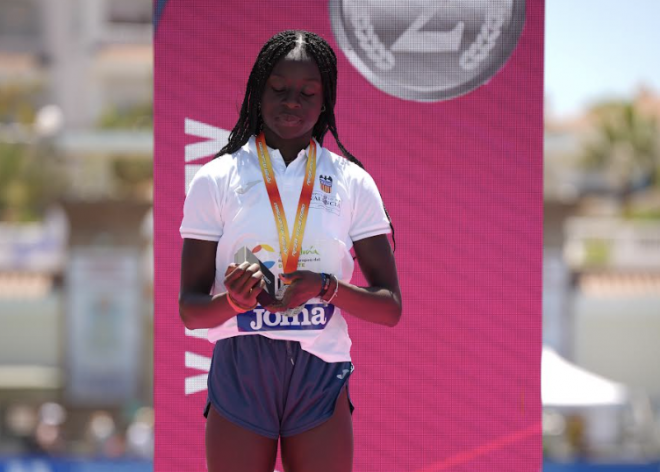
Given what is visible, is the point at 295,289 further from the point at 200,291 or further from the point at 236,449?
the point at 236,449

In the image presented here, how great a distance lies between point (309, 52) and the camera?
210 cm

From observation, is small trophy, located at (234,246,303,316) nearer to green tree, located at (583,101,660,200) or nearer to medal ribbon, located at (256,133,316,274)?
medal ribbon, located at (256,133,316,274)

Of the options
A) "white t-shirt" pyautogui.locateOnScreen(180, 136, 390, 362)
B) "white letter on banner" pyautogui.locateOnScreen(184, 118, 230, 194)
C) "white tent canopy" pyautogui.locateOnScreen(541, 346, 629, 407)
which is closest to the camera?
"white t-shirt" pyautogui.locateOnScreen(180, 136, 390, 362)

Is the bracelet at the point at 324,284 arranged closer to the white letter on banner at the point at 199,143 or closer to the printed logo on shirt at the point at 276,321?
the printed logo on shirt at the point at 276,321

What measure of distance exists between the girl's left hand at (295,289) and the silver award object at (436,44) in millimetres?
1241

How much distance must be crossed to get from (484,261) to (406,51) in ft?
2.45

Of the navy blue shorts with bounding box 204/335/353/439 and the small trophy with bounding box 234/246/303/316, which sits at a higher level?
the small trophy with bounding box 234/246/303/316

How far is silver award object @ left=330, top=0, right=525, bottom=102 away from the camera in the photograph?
299 centimetres

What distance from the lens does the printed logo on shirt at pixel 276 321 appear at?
2.11 metres

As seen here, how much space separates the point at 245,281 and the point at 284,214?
0.28m

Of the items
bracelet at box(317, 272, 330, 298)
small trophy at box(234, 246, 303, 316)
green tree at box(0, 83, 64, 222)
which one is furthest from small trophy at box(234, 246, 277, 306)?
green tree at box(0, 83, 64, 222)

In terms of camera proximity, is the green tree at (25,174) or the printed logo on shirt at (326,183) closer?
the printed logo on shirt at (326,183)

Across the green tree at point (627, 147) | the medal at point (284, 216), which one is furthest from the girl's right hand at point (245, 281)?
the green tree at point (627, 147)

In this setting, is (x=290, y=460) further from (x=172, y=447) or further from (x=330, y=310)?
(x=172, y=447)
